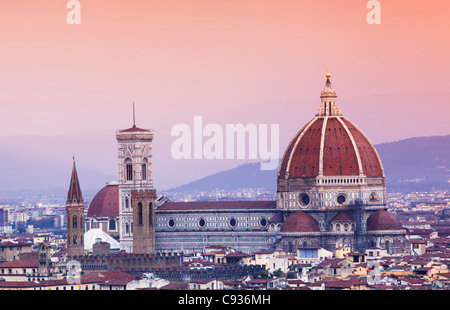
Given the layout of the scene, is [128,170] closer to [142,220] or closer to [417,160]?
[142,220]

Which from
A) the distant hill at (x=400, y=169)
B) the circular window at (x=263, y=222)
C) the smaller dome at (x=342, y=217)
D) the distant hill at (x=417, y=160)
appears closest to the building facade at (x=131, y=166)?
the circular window at (x=263, y=222)

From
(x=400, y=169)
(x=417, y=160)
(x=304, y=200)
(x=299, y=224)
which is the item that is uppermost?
(x=417, y=160)

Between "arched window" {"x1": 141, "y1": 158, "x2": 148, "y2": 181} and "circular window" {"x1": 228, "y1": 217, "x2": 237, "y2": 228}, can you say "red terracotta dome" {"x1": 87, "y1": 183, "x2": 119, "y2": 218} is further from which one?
"circular window" {"x1": 228, "y1": 217, "x2": 237, "y2": 228}

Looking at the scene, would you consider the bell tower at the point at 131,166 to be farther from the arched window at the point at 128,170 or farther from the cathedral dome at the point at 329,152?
the cathedral dome at the point at 329,152

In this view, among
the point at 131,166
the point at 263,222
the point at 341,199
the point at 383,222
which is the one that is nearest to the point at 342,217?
the point at 341,199
